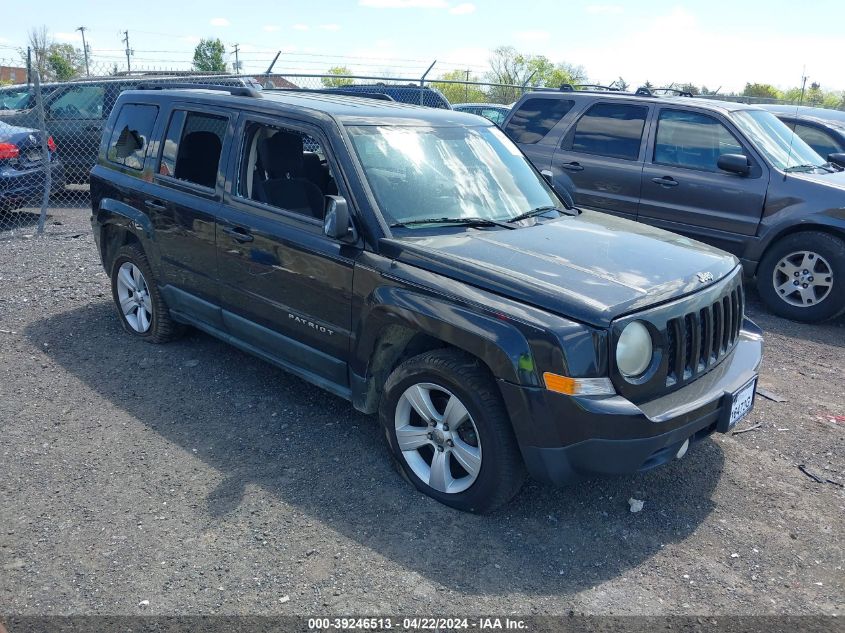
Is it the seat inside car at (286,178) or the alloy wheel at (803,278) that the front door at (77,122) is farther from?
the alloy wheel at (803,278)

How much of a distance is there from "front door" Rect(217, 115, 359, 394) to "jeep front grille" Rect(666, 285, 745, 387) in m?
1.64

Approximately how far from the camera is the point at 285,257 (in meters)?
4.27

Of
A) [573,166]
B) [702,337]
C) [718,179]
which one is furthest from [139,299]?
[718,179]

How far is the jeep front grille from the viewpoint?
344 centimetres

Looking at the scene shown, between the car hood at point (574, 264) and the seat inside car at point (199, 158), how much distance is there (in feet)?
5.44

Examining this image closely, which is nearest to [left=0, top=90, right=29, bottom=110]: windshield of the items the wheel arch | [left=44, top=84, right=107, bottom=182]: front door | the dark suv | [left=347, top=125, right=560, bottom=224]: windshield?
[left=44, top=84, right=107, bottom=182]: front door

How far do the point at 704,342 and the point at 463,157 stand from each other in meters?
1.80

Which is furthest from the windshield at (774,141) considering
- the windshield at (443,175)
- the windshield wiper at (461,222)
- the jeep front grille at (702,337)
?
the windshield wiper at (461,222)

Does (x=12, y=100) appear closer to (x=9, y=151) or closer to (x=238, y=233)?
(x=9, y=151)

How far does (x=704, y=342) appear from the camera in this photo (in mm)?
3668

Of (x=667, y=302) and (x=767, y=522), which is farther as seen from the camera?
(x=767, y=522)

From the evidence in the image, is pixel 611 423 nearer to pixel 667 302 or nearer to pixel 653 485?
pixel 667 302

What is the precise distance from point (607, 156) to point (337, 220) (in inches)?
195

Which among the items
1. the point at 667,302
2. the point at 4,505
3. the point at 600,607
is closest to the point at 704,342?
the point at 667,302
